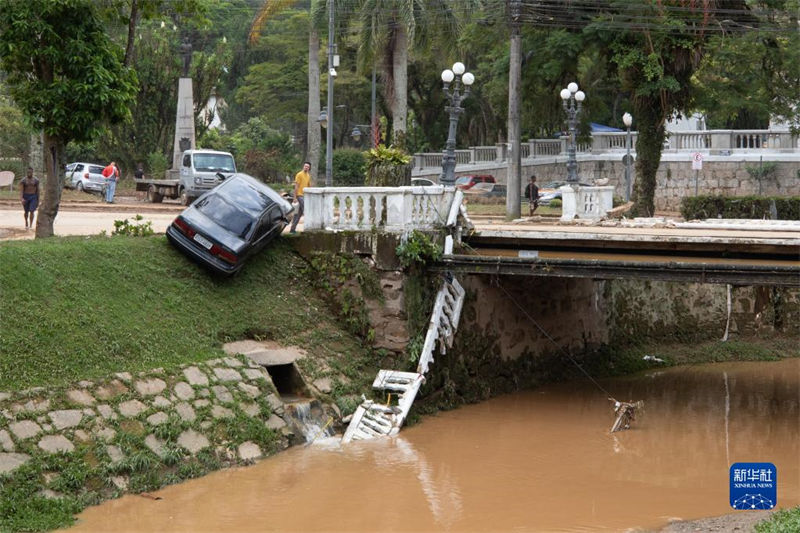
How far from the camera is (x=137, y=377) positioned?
52.0ft

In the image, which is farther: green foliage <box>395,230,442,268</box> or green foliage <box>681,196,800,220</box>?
green foliage <box>681,196,800,220</box>

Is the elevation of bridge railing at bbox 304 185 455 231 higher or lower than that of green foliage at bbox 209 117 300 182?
lower

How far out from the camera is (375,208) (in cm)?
2042

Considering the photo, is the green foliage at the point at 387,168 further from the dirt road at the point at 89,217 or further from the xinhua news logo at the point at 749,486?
the xinhua news logo at the point at 749,486

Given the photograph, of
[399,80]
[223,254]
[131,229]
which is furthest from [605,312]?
[399,80]

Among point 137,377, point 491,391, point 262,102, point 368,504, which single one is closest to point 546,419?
point 491,391

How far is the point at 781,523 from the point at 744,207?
27.6 meters

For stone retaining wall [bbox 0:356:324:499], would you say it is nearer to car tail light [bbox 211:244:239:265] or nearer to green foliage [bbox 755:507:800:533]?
car tail light [bbox 211:244:239:265]

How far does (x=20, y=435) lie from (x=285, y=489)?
11.0 feet

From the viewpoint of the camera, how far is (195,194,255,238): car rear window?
19.5 meters

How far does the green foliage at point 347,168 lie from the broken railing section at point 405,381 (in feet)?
109

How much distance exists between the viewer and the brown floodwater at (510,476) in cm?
1398

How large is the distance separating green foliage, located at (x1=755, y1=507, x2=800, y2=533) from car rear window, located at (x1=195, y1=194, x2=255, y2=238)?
10.2m

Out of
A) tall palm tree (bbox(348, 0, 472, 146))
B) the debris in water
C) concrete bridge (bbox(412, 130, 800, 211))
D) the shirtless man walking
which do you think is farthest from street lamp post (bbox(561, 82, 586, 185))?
the shirtless man walking
